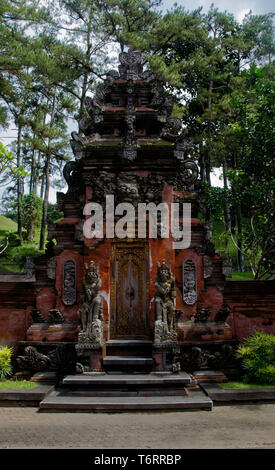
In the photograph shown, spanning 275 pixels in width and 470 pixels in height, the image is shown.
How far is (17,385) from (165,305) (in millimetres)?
3517

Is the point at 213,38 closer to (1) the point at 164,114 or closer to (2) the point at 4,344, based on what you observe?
(1) the point at 164,114

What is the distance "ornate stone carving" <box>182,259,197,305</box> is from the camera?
944 centimetres

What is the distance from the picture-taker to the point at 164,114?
34.7 ft

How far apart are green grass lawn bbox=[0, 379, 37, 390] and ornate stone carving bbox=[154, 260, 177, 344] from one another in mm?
2821

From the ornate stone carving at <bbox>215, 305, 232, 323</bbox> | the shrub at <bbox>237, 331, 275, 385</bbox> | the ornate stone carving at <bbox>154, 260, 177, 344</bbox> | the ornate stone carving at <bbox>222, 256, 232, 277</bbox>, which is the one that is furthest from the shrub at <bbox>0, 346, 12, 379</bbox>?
the ornate stone carving at <bbox>222, 256, 232, 277</bbox>

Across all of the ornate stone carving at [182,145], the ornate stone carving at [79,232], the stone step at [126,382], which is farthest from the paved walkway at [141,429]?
the ornate stone carving at [182,145]

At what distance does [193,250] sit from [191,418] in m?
4.00

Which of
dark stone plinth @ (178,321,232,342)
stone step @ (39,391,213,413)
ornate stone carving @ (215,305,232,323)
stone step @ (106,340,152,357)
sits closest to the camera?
stone step @ (39,391,213,413)

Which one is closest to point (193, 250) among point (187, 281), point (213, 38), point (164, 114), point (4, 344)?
point (187, 281)

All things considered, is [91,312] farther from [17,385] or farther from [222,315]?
[222,315]

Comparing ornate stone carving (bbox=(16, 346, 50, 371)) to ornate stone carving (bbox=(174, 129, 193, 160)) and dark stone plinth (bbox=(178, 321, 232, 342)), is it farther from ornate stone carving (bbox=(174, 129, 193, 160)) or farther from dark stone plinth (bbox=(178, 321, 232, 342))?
ornate stone carving (bbox=(174, 129, 193, 160))

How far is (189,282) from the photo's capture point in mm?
9531

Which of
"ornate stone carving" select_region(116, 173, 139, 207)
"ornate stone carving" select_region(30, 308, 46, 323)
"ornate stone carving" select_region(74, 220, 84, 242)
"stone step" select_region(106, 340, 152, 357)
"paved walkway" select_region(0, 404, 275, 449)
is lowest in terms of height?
"paved walkway" select_region(0, 404, 275, 449)

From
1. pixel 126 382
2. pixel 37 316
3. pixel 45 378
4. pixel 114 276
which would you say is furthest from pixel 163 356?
pixel 37 316
